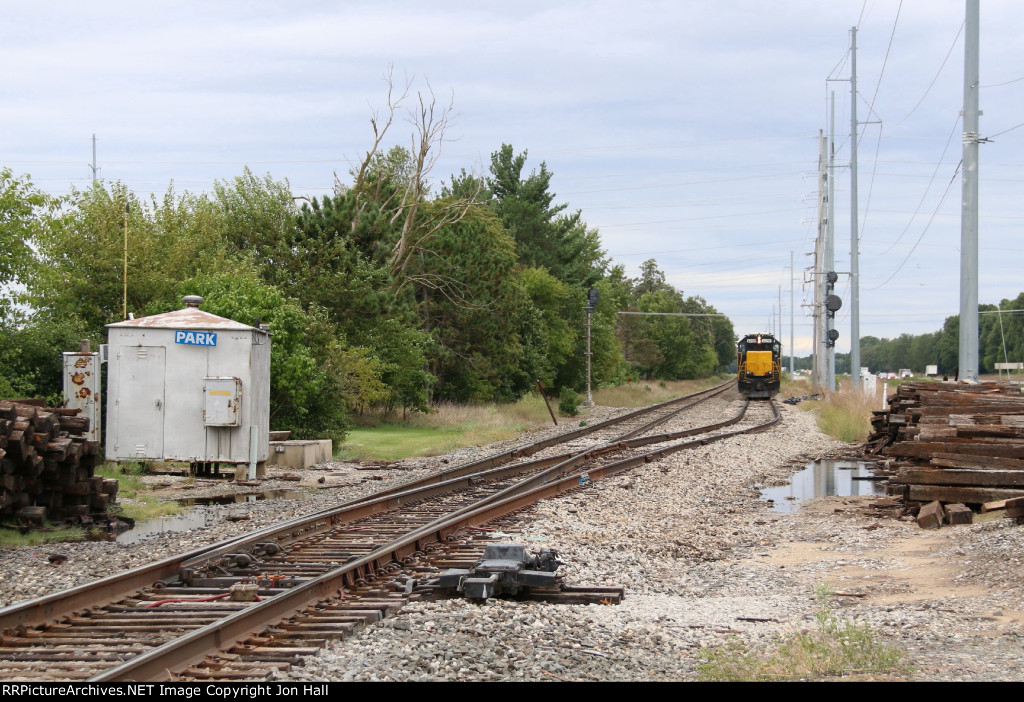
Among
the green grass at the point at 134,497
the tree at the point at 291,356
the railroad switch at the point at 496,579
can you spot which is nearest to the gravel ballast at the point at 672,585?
the railroad switch at the point at 496,579

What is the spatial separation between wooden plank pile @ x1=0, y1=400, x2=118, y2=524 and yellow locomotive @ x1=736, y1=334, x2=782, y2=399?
46812 mm

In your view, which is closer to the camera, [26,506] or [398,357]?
[26,506]

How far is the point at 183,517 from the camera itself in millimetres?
13273

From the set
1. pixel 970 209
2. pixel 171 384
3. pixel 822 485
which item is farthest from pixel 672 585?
pixel 970 209

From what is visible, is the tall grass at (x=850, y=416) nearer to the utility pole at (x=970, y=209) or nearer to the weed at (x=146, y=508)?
the utility pole at (x=970, y=209)

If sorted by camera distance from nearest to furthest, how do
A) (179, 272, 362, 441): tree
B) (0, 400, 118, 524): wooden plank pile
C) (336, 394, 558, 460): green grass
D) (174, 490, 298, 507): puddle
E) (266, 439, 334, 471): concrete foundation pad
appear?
1. (0, 400, 118, 524): wooden plank pile
2. (174, 490, 298, 507): puddle
3. (266, 439, 334, 471): concrete foundation pad
4. (179, 272, 362, 441): tree
5. (336, 394, 558, 460): green grass

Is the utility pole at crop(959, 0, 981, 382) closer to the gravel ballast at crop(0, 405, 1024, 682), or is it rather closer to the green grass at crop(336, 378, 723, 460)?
the gravel ballast at crop(0, 405, 1024, 682)

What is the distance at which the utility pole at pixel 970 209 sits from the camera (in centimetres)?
2038

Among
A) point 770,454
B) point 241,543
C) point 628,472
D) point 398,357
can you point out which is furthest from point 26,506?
point 398,357

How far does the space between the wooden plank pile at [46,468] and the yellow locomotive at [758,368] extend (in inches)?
1843

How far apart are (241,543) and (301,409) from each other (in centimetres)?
1359

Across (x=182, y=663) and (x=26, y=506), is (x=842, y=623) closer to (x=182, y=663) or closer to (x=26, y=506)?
(x=182, y=663)

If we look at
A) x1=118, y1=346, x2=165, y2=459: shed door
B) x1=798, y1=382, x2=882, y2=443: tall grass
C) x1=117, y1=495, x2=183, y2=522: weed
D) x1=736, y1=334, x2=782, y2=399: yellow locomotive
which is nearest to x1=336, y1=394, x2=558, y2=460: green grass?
x1=118, y1=346, x2=165, y2=459: shed door

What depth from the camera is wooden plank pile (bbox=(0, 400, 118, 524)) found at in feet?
35.7
